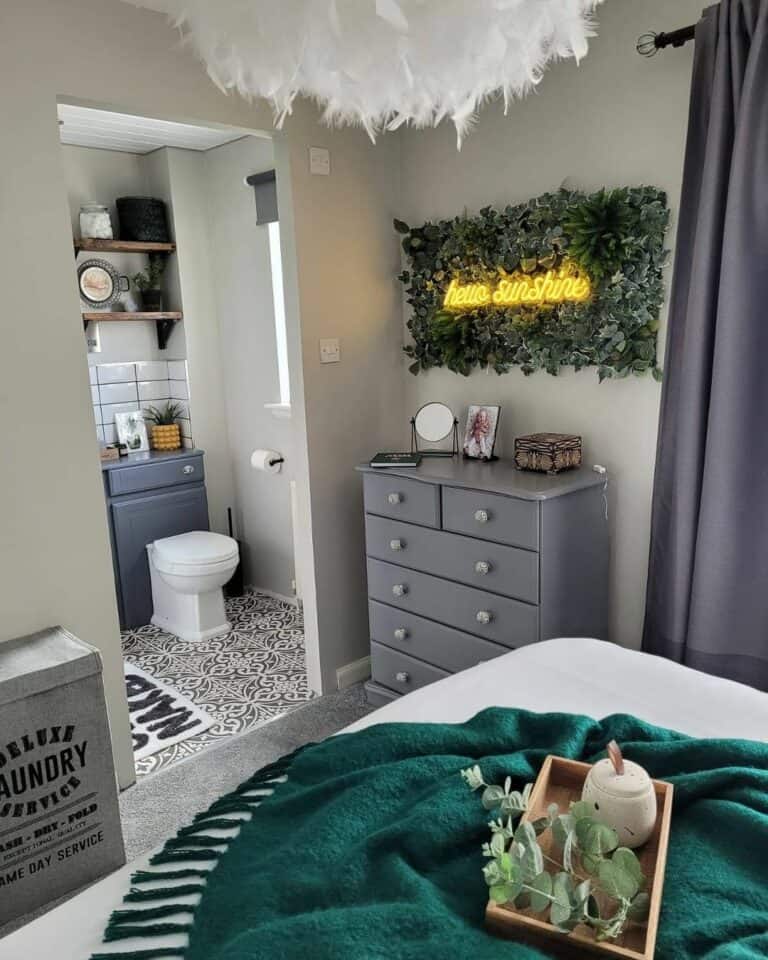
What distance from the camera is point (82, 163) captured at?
407cm

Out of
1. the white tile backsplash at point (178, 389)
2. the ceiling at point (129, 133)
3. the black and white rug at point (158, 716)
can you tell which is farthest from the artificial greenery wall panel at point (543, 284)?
the black and white rug at point (158, 716)

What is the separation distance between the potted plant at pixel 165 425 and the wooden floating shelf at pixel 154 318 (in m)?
0.36

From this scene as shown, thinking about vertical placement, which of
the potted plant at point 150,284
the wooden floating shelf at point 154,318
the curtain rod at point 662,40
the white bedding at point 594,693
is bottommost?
the white bedding at point 594,693

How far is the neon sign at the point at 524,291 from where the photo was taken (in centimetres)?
272

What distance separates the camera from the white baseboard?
11.0ft

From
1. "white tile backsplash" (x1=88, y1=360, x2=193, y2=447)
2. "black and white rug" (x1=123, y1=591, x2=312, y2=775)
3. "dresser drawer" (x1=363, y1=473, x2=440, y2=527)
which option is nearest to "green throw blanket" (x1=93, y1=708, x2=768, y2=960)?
"dresser drawer" (x1=363, y1=473, x2=440, y2=527)

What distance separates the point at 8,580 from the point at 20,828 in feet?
2.31

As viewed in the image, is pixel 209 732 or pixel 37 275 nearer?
pixel 37 275

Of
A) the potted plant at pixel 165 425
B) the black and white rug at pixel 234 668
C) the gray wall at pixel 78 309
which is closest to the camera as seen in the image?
the gray wall at pixel 78 309

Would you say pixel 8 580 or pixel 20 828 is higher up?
pixel 8 580

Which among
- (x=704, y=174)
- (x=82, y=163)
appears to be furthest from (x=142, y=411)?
(x=704, y=174)

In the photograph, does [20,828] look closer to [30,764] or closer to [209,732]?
[30,764]

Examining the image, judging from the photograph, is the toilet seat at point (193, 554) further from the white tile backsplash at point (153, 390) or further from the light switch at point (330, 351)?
the light switch at point (330, 351)

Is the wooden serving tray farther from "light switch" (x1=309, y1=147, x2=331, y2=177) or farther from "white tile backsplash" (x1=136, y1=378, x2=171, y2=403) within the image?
"white tile backsplash" (x1=136, y1=378, x2=171, y2=403)
